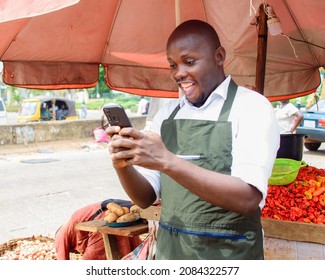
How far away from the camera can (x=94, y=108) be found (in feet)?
135

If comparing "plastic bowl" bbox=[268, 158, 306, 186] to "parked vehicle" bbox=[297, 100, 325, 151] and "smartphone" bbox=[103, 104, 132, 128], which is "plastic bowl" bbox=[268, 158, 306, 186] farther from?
"parked vehicle" bbox=[297, 100, 325, 151]

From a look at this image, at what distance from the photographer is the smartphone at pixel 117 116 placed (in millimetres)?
1478

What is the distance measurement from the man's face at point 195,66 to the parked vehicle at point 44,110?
18.7 m

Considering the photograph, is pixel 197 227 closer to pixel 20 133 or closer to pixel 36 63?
pixel 36 63

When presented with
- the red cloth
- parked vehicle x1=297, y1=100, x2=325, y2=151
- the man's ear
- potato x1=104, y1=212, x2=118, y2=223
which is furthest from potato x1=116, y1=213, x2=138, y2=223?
parked vehicle x1=297, y1=100, x2=325, y2=151

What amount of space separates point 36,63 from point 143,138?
8.26 ft

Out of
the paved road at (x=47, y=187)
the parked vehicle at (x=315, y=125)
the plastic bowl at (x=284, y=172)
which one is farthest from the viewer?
the parked vehicle at (x=315, y=125)

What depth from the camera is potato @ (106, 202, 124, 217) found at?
3.37 m

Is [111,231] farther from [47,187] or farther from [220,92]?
[47,187]

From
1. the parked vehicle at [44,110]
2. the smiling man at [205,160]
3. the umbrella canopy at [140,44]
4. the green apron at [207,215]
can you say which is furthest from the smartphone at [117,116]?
the parked vehicle at [44,110]

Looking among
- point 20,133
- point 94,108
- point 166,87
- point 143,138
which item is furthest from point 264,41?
point 94,108

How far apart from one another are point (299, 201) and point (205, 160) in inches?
66.0

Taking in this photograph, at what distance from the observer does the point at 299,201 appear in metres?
3.09

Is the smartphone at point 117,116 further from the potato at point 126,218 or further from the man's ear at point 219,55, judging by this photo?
the potato at point 126,218
